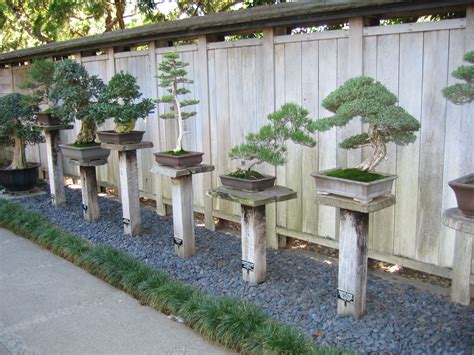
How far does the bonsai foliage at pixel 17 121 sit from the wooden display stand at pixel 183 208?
327 cm

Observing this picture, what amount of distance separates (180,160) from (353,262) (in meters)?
1.93

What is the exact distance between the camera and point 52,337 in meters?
3.49

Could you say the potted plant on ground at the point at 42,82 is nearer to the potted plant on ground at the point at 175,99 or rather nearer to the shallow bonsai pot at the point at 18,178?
the shallow bonsai pot at the point at 18,178

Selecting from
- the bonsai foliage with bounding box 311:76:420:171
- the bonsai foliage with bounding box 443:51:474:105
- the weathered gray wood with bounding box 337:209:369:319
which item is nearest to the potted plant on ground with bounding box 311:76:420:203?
the bonsai foliage with bounding box 311:76:420:171

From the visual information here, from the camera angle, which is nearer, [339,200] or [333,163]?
[339,200]

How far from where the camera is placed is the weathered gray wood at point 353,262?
3.37 m

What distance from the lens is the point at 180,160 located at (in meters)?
4.61

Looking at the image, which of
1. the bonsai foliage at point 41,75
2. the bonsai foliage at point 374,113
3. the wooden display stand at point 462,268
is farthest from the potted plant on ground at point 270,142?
the bonsai foliage at point 41,75

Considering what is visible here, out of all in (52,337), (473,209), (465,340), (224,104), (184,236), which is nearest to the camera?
(473,209)

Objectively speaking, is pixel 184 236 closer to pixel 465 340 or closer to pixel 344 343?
pixel 344 343

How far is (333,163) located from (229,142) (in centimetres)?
133

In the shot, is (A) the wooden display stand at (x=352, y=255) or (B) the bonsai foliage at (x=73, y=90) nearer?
(A) the wooden display stand at (x=352, y=255)

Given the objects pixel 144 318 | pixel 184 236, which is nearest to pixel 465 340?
pixel 144 318

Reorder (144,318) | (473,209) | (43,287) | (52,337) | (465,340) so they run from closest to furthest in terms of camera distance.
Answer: (473,209) < (465,340) < (52,337) < (144,318) < (43,287)
